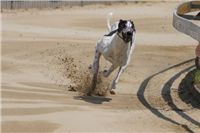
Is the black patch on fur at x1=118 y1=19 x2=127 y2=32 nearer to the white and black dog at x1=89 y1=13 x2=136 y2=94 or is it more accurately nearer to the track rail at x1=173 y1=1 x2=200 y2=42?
the white and black dog at x1=89 y1=13 x2=136 y2=94

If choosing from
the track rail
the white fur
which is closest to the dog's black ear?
the white fur

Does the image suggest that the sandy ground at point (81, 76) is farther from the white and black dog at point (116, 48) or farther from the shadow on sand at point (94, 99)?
the white and black dog at point (116, 48)

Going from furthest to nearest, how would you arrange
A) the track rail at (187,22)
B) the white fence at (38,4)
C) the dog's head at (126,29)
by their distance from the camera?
the white fence at (38,4)
the dog's head at (126,29)
the track rail at (187,22)

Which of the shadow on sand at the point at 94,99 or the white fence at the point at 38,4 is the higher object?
the shadow on sand at the point at 94,99

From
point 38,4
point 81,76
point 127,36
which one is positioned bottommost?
point 38,4

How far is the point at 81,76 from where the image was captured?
912 centimetres

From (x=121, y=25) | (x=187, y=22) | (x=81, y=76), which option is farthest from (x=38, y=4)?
(x=187, y=22)

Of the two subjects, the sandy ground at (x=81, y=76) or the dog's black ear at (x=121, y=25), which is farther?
the dog's black ear at (x=121, y=25)

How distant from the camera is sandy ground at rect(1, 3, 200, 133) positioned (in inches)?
265

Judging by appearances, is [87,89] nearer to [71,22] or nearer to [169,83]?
[169,83]

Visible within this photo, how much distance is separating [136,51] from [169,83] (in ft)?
9.35

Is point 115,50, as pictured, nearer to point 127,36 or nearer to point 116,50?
point 116,50

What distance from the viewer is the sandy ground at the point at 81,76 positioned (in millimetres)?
6738

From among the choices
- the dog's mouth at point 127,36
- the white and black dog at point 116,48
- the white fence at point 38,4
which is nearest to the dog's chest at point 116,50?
the white and black dog at point 116,48
